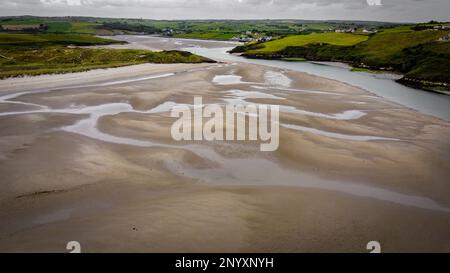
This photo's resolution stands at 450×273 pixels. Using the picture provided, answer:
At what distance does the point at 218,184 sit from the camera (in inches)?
527

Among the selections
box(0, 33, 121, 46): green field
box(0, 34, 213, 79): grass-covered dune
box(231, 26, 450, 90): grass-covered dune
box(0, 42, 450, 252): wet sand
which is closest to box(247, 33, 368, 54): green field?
box(231, 26, 450, 90): grass-covered dune

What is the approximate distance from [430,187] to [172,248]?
10644 millimetres

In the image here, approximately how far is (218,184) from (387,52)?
213ft

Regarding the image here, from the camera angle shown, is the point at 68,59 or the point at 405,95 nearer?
the point at 405,95

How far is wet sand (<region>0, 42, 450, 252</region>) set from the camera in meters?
9.73

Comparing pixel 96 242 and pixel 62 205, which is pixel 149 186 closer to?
pixel 62 205

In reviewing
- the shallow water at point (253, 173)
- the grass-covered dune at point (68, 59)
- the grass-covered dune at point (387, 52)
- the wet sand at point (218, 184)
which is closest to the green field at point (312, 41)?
the grass-covered dune at point (387, 52)

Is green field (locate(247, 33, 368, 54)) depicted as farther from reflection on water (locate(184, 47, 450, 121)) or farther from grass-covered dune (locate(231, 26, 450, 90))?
reflection on water (locate(184, 47, 450, 121))

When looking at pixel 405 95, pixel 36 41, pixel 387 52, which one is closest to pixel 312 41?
pixel 387 52

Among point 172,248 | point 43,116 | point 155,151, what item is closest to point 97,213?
point 172,248

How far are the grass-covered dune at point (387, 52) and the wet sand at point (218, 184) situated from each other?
2626cm

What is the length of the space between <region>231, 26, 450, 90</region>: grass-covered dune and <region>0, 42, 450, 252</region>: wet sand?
86.2 ft

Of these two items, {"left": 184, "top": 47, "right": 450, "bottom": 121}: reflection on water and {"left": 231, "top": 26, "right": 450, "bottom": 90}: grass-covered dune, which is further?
{"left": 231, "top": 26, "right": 450, "bottom": 90}: grass-covered dune

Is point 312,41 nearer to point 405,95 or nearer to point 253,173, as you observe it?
point 405,95
